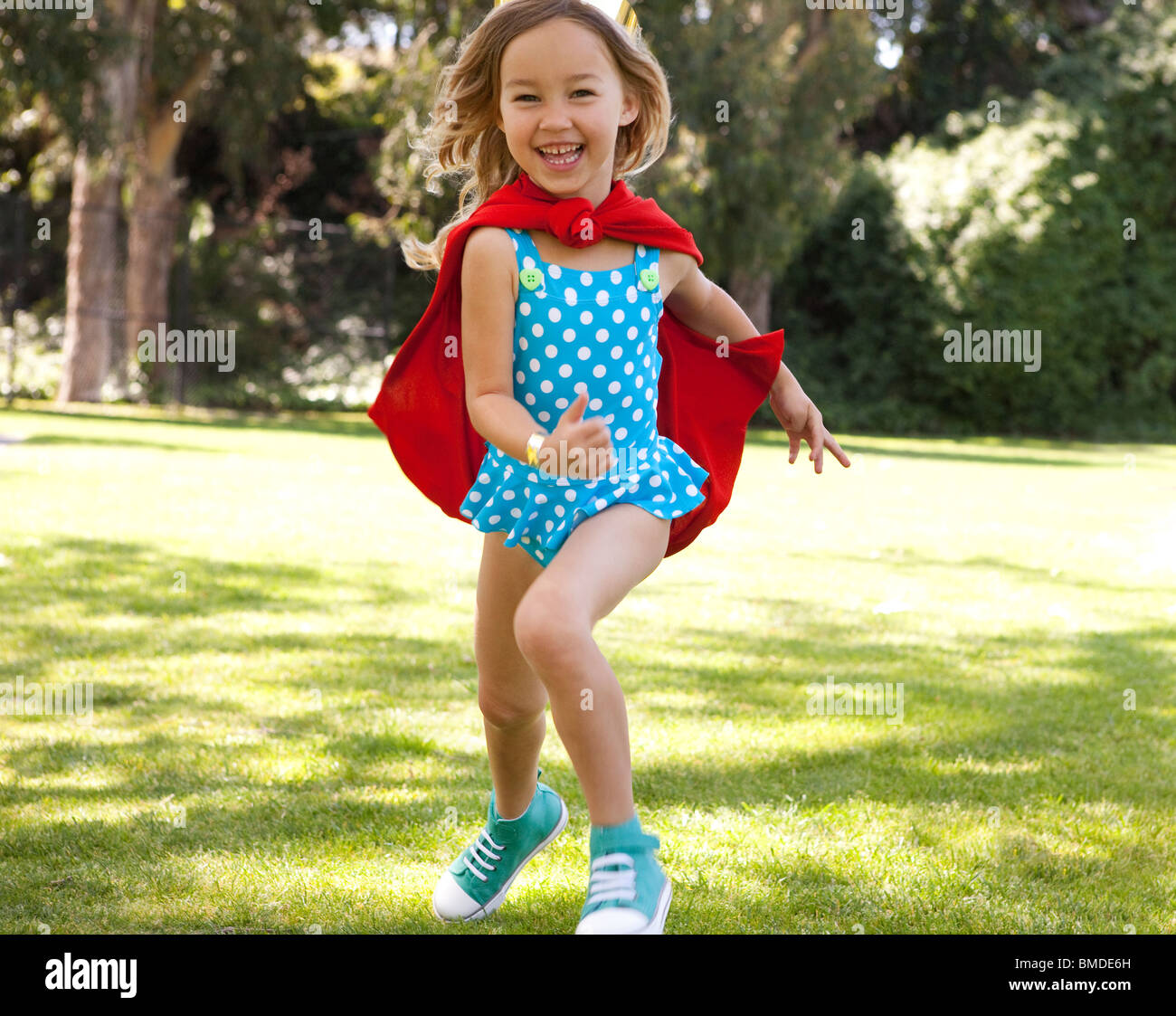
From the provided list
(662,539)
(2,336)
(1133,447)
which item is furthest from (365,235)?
(662,539)

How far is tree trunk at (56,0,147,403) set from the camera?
20094 mm

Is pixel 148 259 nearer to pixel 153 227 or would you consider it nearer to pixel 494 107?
pixel 153 227

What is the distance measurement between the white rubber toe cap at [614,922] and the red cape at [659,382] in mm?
850

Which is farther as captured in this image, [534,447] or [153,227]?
[153,227]

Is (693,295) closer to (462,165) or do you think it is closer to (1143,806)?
(462,165)

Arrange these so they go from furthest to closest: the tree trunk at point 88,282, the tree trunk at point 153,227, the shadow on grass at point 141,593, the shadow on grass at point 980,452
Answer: the tree trunk at point 153,227 → the tree trunk at point 88,282 → the shadow on grass at point 980,452 → the shadow on grass at point 141,593

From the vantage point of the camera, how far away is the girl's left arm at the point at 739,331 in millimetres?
3105

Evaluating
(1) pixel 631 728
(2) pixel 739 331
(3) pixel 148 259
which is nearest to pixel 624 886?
(2) pixel 739 331

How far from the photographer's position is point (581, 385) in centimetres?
265

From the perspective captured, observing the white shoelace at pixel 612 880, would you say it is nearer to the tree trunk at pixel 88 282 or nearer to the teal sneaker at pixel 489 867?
the teal sneaker at pixel 489 867

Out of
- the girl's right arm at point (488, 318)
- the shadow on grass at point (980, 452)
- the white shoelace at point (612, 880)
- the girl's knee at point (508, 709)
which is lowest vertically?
the shadow on grass at point (980, 452)

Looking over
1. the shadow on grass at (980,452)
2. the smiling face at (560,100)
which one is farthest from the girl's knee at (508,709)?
the shadow on grass at (980,452)

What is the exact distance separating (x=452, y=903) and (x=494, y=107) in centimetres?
180

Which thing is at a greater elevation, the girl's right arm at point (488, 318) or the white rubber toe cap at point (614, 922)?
the girl's right arm at point (488, 318)
